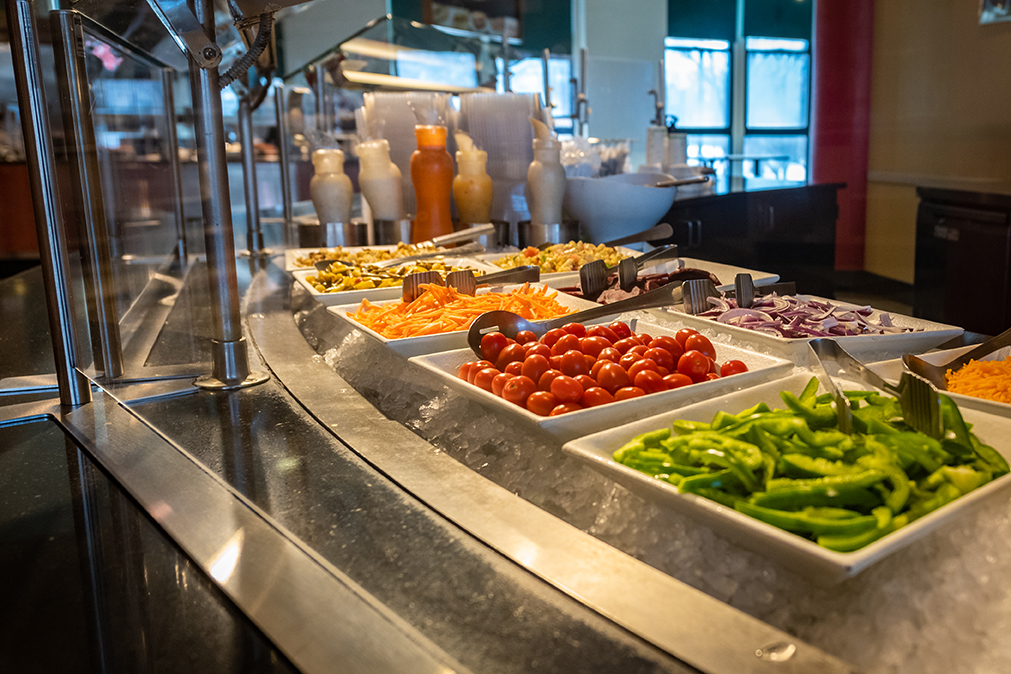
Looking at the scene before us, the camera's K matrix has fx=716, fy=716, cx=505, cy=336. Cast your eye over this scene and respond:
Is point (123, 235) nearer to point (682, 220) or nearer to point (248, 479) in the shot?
point (248, 479)

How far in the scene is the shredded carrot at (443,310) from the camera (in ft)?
3.32

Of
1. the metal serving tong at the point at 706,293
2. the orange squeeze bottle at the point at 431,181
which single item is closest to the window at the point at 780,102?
the metal serving tong at the point at 706,293

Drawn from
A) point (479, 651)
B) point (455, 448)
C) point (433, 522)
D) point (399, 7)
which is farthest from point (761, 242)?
point (399, 7)

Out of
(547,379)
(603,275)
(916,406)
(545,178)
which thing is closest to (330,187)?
(545,178)

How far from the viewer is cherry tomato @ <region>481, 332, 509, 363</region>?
856 millimetres

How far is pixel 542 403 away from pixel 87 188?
0.74 meters

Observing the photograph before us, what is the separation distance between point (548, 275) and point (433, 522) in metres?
0.93

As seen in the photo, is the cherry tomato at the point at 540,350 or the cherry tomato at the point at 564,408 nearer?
Answer: the cherry tomato at the point at 564,408

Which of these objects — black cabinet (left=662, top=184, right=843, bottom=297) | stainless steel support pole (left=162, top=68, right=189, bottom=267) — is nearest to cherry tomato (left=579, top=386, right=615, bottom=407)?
black cabinet (left=662, top=184, right=843, bottom=297)

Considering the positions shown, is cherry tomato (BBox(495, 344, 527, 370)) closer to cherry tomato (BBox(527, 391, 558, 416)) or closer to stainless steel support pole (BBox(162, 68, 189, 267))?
cherry tomato (BBox(527, 391, 558, 416))

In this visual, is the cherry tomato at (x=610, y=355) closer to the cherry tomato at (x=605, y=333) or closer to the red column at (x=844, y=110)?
the cherry tomato at (x=605, y=333)

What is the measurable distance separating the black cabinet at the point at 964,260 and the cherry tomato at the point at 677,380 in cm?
63

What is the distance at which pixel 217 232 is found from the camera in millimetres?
862

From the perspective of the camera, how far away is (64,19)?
3.02ft
